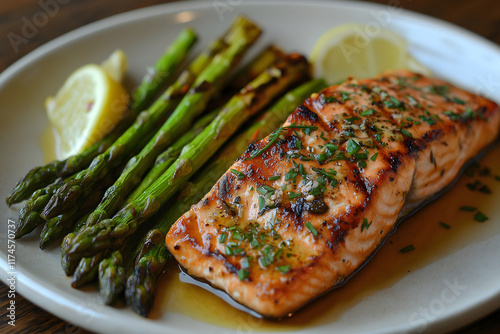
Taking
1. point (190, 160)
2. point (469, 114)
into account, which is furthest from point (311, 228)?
point (469, 114)

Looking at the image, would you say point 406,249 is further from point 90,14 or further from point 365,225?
point 90,14

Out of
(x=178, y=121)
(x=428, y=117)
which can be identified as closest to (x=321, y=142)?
(x=428, y=117)

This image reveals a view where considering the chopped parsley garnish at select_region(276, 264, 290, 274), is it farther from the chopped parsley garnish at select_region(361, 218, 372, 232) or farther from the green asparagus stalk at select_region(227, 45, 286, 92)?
the green asparagus stalk at select_region(227, 45, 286, 92)

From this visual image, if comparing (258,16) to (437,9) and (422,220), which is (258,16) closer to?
(437,9)

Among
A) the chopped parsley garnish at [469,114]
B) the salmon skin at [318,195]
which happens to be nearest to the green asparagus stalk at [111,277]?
the salmon skin at [318,195]

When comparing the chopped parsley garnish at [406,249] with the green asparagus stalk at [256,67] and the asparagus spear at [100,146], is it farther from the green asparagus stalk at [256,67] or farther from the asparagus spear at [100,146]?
the asparagus spear at [100,146]

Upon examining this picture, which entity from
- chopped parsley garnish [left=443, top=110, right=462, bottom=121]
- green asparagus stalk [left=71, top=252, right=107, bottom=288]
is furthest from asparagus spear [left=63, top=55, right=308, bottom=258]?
chopped parsley garnish [left=443, top=110, right=462, bottom=121]
